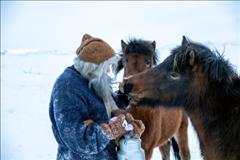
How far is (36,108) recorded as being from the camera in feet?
39.1

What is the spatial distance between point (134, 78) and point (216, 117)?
0.75 metres

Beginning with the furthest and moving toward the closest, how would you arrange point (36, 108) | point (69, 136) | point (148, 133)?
point (36, 108), point (148, 133), point (69, 136)

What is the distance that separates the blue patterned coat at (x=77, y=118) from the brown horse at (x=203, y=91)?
0.34 meters

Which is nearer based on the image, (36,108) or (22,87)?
(36,108)

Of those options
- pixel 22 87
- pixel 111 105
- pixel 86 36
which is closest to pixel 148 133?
pixel 111 105

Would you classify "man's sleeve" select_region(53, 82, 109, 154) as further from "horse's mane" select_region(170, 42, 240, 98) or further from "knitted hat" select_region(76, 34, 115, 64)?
"horse's mane" select_region(170, 42, 240, 98)

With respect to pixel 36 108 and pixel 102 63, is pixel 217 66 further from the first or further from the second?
pixel 36 108

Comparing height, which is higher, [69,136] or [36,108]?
[69,136]

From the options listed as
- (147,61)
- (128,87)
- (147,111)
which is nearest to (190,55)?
(128,87)

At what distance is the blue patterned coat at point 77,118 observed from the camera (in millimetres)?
3119

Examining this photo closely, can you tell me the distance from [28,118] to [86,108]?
765 cm

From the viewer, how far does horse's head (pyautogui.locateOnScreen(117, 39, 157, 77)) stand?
4.88 metres

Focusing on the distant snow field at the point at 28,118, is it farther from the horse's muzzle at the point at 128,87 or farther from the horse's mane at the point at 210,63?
the horse's muzzle at the point at 128,87

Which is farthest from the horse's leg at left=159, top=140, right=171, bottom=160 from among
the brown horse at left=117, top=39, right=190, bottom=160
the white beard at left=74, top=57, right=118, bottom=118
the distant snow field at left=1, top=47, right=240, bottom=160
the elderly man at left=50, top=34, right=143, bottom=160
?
the white beard at left=74, top=57, right=118, bottom=118
